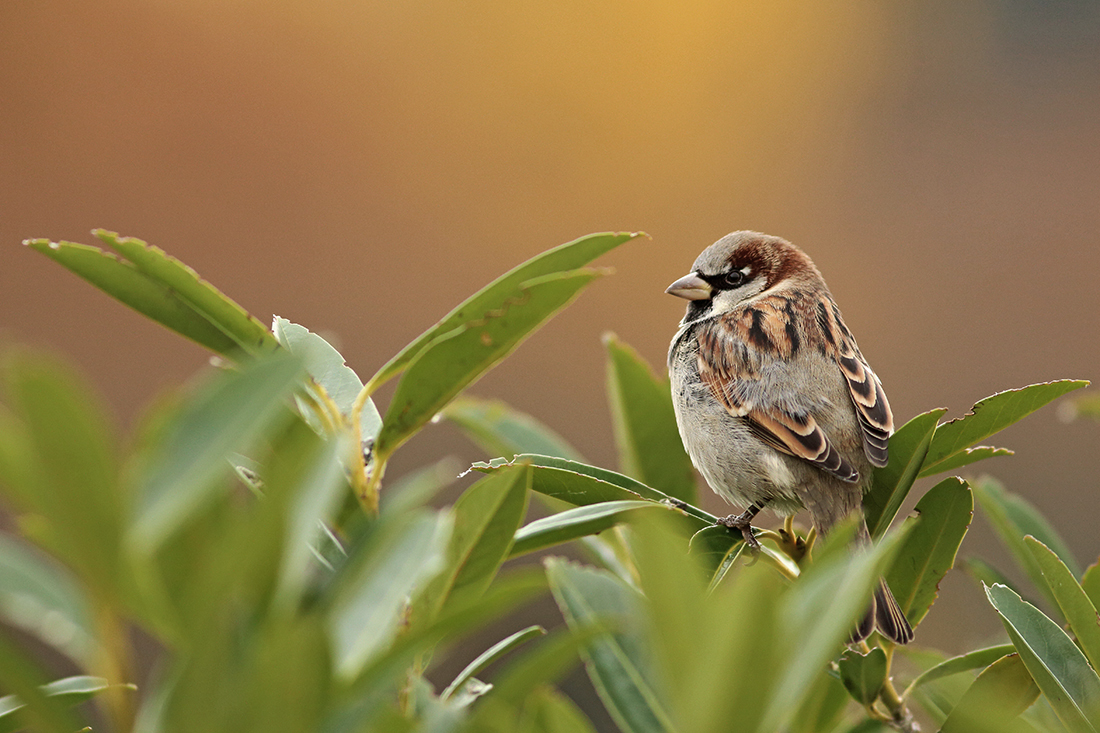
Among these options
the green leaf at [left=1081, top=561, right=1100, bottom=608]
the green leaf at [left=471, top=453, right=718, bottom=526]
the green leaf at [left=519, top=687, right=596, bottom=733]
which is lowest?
the green leaf at [left=1081, top=561, right=1100, bottom=608]

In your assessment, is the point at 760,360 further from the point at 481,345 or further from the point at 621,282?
the point at 621,282

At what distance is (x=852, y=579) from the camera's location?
0.42m

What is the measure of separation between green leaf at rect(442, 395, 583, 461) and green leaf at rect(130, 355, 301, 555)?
0.73m

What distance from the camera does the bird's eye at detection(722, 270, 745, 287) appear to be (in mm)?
2223

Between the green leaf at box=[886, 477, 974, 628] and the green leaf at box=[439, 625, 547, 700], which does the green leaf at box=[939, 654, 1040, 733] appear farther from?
the green leaf at box=[439, 625, 547, 700]

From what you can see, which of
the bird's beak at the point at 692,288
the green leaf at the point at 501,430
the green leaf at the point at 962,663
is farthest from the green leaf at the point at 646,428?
the bird's beak at the point at 692,288

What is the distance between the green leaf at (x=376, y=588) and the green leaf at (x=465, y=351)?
1.03 feet

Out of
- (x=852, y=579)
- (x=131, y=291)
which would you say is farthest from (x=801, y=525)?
(x=852, y=579)

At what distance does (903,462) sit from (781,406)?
0.76 m

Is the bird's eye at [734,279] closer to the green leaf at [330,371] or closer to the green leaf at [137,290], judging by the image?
the green leaf at [330,371]

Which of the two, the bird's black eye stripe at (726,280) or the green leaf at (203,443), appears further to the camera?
the bird's black eye stripe at (726,280)

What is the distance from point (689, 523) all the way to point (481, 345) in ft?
0.96

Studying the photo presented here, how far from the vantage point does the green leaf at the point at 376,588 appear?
0.46m

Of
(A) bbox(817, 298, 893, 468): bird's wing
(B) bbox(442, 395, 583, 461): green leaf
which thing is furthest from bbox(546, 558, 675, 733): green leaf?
(A) bbox(817, 298, 893, 468): bird's wing
